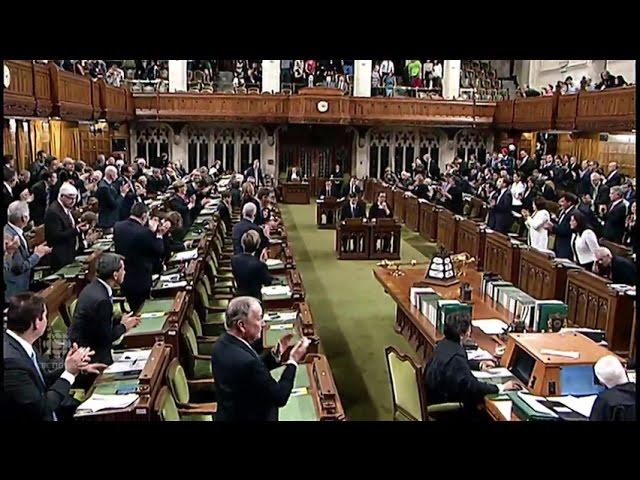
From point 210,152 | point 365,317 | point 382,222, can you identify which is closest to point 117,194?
point 365,317

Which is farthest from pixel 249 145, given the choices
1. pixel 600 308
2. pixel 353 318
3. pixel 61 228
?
pixel 600 308

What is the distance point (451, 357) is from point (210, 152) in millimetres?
19082

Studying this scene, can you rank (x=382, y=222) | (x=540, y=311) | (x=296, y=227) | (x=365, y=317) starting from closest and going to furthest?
1. (x=540, y=311)
2. (x=365, y=317)
3. (x=382, y=222)
4. (x=296, y=227)

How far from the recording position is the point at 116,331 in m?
4.55

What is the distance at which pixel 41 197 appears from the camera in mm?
9352

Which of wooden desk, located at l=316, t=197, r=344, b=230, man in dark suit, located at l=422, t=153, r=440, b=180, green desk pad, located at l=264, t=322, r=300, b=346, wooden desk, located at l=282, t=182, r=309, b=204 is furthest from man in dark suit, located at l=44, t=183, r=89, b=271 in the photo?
wooden desk, located at l=282, t=182, r=309, b=204

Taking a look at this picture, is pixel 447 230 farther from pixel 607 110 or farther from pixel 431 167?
pixel 431 167

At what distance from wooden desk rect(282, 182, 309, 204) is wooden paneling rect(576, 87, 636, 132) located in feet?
25.9

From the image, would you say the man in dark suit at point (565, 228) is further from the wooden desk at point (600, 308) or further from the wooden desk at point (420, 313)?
the wooden desk at point (600, 308)

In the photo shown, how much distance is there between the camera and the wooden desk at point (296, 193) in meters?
20.9

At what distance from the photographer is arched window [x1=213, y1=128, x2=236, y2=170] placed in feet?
74.2

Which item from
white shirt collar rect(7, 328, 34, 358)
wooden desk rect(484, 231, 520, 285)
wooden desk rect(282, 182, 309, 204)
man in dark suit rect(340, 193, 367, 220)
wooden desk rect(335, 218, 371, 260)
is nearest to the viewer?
white shirt collar rect(7, 328, 34, 358)

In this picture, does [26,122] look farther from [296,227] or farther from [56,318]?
[56,318]

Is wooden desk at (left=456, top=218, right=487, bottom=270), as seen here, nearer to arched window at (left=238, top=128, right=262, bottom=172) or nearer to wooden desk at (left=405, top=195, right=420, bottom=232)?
wooden desk at (left=405, top=195, right=420, bottom=232)
